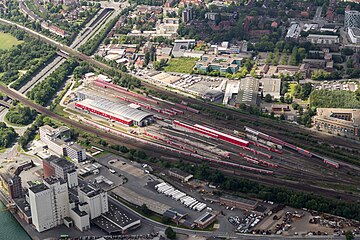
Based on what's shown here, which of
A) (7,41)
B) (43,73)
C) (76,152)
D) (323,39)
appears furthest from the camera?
(7,41)

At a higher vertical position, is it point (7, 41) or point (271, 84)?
→ point (271, 84)

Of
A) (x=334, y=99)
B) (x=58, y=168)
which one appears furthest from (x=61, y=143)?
(x=334, y=99)

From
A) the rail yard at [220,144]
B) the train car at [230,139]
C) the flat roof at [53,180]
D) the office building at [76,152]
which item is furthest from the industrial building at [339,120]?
the flat roof at [53,180]

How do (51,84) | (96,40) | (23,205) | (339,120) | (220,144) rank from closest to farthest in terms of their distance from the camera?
(23,205)
(220,144)
(339,120)
(51,84)
(96,40)

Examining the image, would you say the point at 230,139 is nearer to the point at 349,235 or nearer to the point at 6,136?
the point at 349,235

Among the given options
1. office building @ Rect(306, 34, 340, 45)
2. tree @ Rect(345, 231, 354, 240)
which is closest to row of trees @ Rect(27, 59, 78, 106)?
office building @ Rect(306, 34, 340, 45)

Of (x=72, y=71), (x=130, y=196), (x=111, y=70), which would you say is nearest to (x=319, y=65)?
(x=111, y=70)
